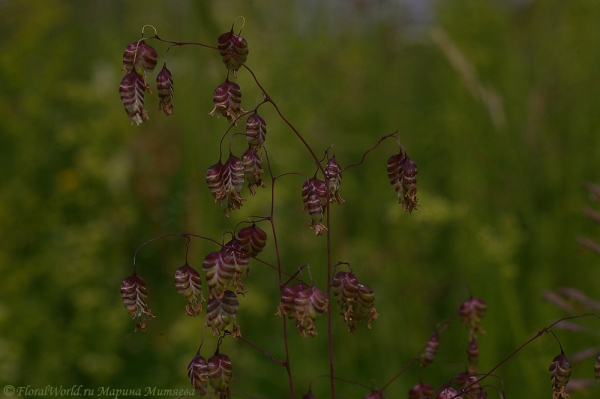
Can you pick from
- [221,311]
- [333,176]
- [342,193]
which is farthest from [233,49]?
[342,193]

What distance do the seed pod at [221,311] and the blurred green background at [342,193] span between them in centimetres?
158

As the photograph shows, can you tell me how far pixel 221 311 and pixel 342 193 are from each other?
2982 mm

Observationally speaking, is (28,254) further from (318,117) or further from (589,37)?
(589,37)

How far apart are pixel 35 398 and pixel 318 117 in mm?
2542

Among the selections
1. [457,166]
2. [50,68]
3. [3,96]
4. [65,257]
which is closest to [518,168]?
[457,166]

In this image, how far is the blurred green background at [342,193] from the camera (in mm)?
3238

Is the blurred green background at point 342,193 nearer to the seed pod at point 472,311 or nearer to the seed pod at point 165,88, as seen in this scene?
the seed pod at point 472,311

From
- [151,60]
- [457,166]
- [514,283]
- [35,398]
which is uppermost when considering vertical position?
[457,166]

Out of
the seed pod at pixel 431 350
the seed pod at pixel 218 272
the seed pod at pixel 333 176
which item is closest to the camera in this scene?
the seed pod at pixel 218 272

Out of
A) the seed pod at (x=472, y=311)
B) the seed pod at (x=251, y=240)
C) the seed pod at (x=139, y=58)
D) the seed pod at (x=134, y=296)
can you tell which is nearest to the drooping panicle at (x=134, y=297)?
the seed pod at (x=134, y=296)

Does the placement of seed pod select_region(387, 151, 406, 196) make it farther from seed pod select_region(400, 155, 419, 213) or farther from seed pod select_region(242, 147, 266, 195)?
seed pod select_region(242, 147, 266, 195)

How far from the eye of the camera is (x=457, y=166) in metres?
3.96

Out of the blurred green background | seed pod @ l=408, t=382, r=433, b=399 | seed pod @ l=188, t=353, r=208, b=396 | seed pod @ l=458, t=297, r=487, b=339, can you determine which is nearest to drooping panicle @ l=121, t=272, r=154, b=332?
seed pod @ l=188, t=353, r=208, b=396

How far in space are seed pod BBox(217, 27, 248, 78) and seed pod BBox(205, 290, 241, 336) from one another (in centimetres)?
47
